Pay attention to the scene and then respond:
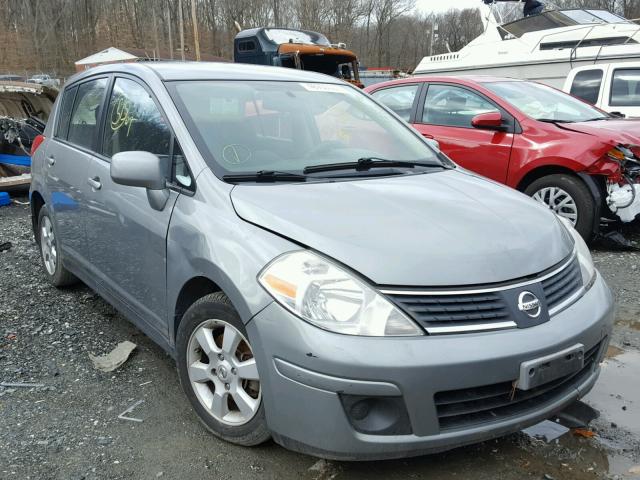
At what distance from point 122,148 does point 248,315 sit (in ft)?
5.41

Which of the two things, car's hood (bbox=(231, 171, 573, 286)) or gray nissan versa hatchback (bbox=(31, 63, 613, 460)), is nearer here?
gray nissan versa hatchback (bbox=(31, 63, 613, 460))

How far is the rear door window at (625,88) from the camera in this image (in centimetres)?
861

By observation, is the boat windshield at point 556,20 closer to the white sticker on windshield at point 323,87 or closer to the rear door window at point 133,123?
the white sticker on windshield at point 323,87

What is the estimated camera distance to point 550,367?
6.86ft

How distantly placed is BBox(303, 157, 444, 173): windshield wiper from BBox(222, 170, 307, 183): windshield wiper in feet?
0.42

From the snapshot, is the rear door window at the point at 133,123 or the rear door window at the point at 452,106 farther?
the rear door window at the point at 452,106

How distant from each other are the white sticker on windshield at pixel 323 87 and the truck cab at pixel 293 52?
41.9 ft

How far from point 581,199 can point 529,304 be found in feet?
12.1

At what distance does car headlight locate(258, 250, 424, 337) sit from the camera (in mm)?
1970

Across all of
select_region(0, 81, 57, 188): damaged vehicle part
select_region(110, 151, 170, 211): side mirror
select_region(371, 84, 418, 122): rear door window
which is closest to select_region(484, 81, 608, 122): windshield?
select_region(371, 84, 418, 122): rear door window

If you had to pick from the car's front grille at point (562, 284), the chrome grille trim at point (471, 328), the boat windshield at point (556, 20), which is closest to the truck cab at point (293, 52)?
the boat windshield at point (556, 20)

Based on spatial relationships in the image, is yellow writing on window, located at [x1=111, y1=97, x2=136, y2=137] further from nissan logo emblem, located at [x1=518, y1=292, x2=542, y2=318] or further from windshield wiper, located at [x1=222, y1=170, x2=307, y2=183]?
nissan logo emblem, located at [x1=518, y1=292, x2=542, y2=318]

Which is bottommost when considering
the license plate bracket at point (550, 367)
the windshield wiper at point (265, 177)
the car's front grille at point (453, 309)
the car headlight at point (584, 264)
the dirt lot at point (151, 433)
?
the dirt lot at point (151, 433)

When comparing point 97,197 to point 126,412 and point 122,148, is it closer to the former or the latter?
point 122,148
